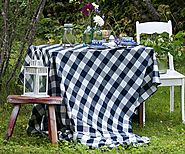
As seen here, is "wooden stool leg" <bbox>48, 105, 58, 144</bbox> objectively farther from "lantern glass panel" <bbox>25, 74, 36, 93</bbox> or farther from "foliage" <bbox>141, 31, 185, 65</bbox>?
"foliage" <bbox>141, 31, 185, 65</bbox>

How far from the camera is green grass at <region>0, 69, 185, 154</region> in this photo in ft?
13.7

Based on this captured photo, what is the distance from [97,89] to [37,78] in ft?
1.58

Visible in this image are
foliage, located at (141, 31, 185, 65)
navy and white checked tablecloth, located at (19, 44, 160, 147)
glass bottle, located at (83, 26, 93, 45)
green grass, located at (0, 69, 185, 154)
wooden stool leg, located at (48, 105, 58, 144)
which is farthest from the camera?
foliage, located at (141, 31, 185, 65)

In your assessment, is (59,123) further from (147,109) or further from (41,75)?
(147,109)

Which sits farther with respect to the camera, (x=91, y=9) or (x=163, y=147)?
(x=91, y=9)

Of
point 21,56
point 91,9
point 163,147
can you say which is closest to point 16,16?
point 21,56

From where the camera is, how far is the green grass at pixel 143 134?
4.18 metres

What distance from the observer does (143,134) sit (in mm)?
4918

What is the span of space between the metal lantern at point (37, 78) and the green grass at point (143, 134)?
369mm

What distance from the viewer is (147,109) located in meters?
5.92

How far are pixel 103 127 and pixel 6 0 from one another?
1346 millimetres

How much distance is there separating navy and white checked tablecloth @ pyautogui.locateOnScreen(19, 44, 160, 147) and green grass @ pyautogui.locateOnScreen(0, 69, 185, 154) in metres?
0.12

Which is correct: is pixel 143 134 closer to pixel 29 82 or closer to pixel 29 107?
pixel 29 82

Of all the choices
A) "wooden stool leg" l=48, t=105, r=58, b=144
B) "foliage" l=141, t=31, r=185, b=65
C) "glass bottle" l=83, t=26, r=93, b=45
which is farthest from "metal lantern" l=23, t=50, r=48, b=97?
"foliage" l=141, t=31, r=185, b=65
